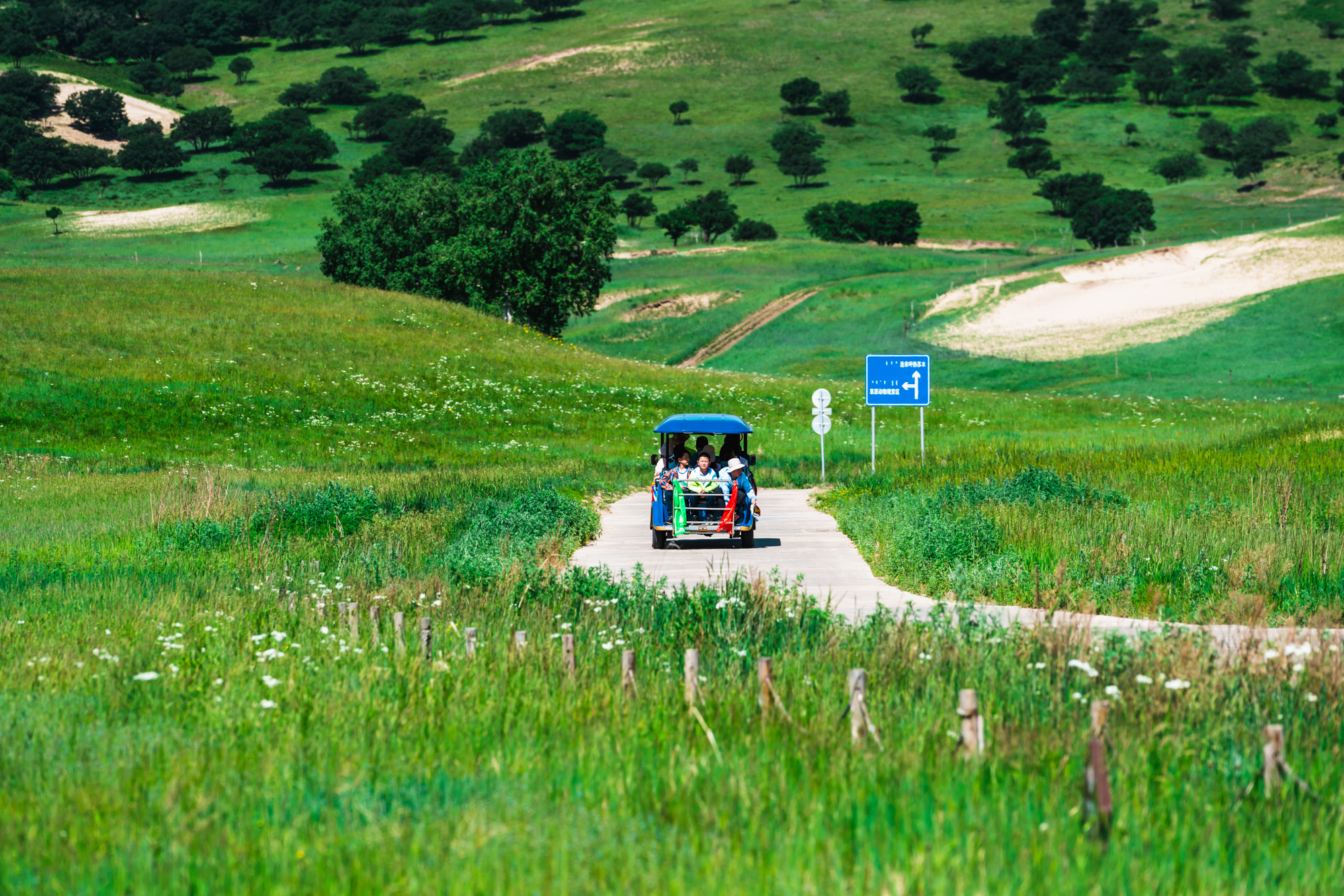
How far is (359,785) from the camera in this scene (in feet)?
22.7

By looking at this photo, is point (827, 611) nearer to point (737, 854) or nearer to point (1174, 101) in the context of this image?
point (737, 854)

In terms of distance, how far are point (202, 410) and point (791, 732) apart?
39371 millimetres

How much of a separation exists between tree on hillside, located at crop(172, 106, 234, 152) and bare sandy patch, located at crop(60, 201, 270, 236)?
39.0 m

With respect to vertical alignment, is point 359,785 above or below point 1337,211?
below

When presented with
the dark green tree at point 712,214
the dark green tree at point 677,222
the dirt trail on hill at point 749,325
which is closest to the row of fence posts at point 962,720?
the dirt trail on hill at point 749,325

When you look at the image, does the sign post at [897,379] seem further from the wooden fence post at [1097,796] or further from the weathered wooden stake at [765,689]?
the wooden fence post at [1097,796]

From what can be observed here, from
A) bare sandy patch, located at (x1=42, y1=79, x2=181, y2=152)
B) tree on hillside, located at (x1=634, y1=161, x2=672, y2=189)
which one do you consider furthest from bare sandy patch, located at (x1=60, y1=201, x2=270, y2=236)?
tree on hillside, located at (x1=634, y1=161, x2=672, y2=189)

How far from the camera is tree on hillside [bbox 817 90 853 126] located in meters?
195

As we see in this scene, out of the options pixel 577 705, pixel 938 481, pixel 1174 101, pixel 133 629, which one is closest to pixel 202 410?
pixel 938 481

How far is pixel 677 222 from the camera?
455 feet


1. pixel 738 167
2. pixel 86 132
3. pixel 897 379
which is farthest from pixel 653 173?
pixel 897 379

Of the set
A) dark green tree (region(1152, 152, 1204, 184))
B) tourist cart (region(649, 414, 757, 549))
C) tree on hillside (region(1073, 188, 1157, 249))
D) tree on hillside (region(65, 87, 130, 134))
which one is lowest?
tourist cart (region(649, 414, 757, 549))

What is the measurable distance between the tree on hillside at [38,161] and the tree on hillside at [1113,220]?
123 m

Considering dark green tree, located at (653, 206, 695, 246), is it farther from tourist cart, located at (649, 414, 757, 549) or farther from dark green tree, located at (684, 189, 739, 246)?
tourist cart, located at (649, 414, 757, 549)
